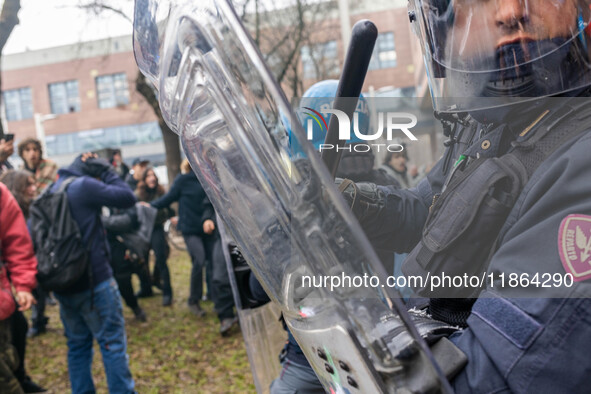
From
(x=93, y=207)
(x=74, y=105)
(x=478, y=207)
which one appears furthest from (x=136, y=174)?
(x=74, y=105)

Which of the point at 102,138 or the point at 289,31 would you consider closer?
the point at 289,31

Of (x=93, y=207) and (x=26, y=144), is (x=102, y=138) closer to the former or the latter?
(x=26, y=144)

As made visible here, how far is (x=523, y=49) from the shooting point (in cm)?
89

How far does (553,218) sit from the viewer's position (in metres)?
0.74

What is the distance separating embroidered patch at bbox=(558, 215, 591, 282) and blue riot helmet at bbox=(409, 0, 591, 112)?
0.26 m

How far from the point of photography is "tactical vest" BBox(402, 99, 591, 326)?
33.0 inches

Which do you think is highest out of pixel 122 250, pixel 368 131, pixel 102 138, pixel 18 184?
pixel 368 131

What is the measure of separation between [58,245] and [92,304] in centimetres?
45

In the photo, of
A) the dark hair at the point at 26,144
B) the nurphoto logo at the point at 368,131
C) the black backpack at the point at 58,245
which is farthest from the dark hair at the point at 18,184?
the nurphoto logo at the point at 368,131

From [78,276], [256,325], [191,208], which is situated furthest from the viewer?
[191,208]

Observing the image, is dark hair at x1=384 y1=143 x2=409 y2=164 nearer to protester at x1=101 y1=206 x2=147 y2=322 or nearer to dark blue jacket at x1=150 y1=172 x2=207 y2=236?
dark blue jacket at x1=150 y1=172 x2=207 y2=236

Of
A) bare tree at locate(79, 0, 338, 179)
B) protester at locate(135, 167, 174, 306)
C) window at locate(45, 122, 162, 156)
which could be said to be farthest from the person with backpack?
window at locate(45, 122, 162, 156)

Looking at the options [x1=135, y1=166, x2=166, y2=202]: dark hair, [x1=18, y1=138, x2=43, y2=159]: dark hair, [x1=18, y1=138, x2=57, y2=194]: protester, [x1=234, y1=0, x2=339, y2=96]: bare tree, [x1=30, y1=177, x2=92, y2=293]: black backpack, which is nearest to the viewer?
[x1=30, y1=177, x2=92, y2=293]: black backpack

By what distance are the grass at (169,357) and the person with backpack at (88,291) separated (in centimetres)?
104
